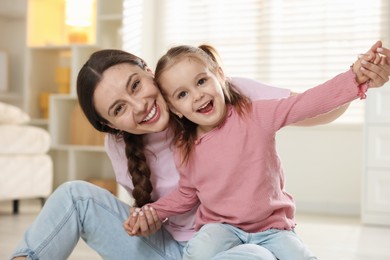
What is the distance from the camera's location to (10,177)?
3.04m

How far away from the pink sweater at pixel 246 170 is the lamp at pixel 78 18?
2721mm

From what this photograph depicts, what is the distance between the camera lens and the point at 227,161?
1300mm

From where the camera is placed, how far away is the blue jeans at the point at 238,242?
4.07 ft

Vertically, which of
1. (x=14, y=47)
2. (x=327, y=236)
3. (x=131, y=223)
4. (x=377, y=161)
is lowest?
(x=327, y=236)

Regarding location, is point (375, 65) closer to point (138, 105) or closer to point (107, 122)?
Result: point (138, 105)

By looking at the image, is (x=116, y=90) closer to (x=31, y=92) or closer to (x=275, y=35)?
(x=275, y=35)

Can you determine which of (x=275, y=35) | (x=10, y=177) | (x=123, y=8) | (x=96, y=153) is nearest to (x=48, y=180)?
(x=10, y=177)

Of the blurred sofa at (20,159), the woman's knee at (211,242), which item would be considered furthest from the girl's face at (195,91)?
the blurred sofa at (20,159)

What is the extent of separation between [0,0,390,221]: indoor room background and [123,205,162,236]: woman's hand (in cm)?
204

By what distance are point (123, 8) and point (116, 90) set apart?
2517mm

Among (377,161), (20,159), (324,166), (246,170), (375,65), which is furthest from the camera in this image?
(324,166)

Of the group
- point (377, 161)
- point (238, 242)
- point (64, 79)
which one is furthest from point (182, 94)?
point (64, 79)

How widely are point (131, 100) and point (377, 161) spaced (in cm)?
193

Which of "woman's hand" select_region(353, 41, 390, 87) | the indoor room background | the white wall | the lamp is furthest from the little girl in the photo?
the lamp
